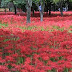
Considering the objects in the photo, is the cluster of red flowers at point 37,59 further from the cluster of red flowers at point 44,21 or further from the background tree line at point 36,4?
the background tree line at point 36,4

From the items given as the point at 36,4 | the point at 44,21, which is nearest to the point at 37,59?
the point at 44,21

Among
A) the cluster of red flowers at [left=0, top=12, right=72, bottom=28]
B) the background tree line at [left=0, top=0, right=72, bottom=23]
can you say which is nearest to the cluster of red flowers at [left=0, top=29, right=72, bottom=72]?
the cluster of red flowers at [left=0, top=12, right=72, bottom=28]

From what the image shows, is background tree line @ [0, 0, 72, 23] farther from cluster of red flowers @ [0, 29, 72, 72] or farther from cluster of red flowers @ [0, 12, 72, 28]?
cluster of red flowers @ [0, 29, 72, 72]

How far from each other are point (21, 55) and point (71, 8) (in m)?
57.0

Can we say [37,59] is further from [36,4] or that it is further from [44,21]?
[36,4]

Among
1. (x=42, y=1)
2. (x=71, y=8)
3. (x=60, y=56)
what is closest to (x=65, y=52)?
(x=60, y=56)

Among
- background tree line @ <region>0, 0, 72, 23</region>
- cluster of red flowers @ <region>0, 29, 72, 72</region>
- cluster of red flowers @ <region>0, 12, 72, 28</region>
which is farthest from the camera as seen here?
background tree line @ <region>0, 0, 72, 23</region>

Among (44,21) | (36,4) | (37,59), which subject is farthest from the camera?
(36,4)

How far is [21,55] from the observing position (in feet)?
16.4

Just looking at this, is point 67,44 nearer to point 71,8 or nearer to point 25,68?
point 25,68

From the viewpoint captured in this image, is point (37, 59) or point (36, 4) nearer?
→ point (37, 59)

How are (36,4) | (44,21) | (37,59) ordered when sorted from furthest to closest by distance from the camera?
(36,4) → (44,21) → (37,59)

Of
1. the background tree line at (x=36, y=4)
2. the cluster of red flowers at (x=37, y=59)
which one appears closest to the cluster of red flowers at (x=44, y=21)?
the background tree line at (x=36, y=4)

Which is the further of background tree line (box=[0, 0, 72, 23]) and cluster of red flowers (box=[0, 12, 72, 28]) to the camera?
background tree line (box=[0, 0, 72, 23])
